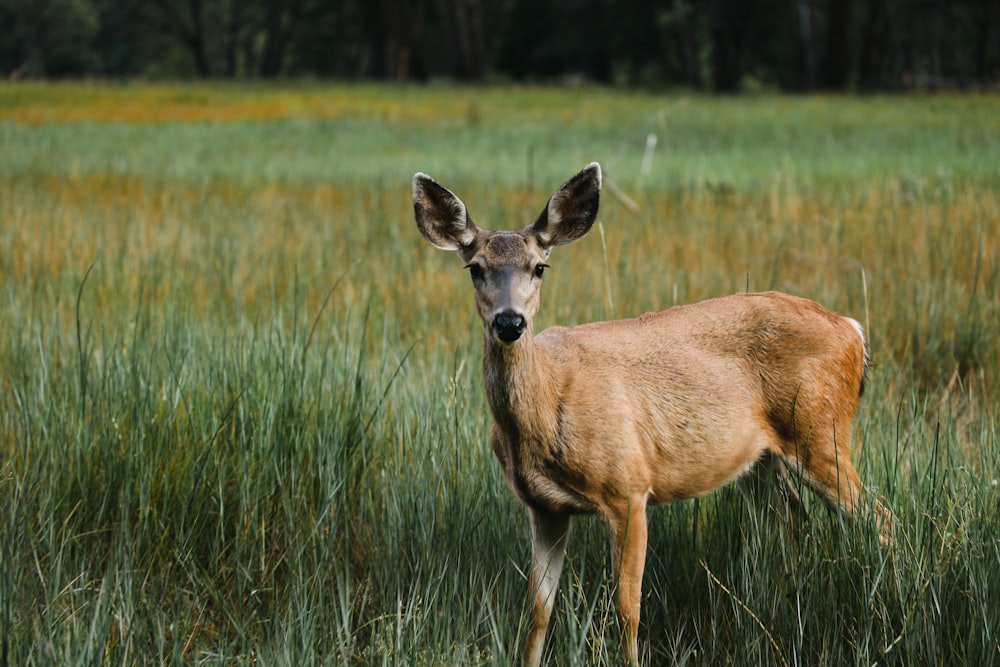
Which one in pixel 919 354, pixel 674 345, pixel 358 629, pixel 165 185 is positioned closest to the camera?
pixel 358 629

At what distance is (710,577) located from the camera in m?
3.27

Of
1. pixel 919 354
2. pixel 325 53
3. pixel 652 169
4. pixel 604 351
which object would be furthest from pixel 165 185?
pixel 325 53

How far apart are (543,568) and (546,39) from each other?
58237 mm

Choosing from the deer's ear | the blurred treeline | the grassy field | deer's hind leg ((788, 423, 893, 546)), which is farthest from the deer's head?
the blurred treeline

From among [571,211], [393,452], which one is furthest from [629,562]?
[393,452]

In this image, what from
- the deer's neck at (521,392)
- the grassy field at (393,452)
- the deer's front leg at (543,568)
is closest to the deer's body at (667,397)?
the deer's neck at (521,392)

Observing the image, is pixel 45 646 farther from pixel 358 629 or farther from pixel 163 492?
pixel 163 492

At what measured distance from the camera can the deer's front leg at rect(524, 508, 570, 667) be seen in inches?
125

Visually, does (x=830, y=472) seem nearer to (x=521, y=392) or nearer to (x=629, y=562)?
(x=629, y=562)

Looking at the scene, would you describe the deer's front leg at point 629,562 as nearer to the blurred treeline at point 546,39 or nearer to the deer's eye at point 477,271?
the deer's eye at point 477,271

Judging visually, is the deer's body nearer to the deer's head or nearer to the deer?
the deer

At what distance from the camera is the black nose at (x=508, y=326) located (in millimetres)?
2822

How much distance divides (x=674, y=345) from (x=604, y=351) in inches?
8.3

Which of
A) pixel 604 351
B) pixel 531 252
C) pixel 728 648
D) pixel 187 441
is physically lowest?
pixel 728 648
